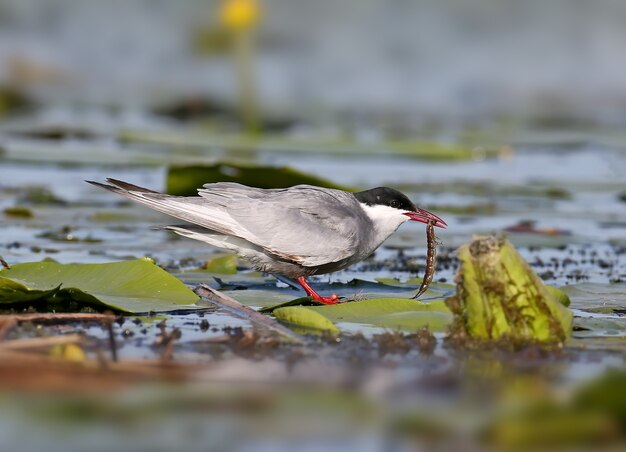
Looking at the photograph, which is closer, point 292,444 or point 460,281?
point 292,444

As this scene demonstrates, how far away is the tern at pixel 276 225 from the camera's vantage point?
22.4ft

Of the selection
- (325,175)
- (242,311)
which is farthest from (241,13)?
(242,311)

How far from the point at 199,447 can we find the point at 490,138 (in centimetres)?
1162

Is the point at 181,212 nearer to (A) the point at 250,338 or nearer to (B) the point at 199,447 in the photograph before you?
(A) the point at 250,338

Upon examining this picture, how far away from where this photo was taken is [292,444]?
371cm

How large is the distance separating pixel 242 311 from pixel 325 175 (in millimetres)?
7098

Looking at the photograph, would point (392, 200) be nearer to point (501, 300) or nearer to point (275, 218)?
point (275, 218)

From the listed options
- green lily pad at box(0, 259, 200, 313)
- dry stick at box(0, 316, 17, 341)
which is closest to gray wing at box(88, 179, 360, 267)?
green lily pad at box(0, 259, 200, 313)

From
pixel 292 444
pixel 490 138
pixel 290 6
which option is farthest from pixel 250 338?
pixel 290 6

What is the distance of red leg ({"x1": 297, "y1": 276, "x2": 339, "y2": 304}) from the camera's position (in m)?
6.61

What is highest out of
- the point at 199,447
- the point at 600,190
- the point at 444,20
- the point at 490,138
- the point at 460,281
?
the point at 444,20

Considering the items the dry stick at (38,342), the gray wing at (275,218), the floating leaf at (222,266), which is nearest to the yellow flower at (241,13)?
the floating leaf at (222,266)

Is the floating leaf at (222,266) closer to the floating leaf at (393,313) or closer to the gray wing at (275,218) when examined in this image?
the gray wing at (275,218)

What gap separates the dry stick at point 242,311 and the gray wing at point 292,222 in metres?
0.67
